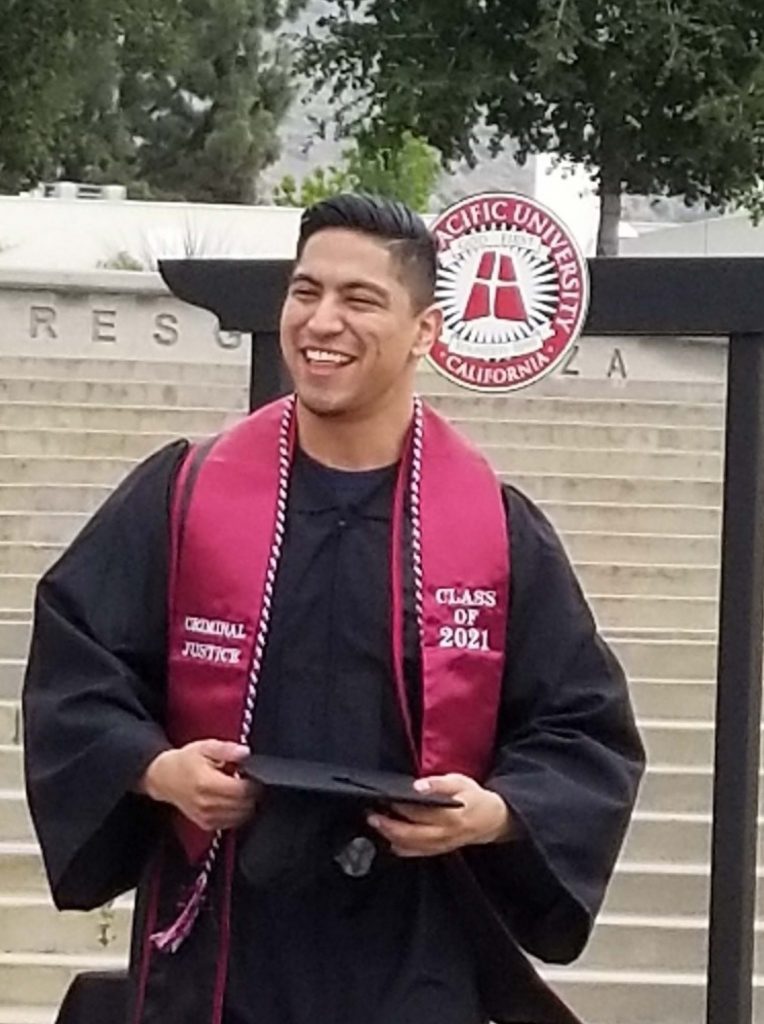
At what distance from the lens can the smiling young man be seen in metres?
2.28

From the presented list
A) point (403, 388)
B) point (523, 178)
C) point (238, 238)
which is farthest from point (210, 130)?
point (403, 388)

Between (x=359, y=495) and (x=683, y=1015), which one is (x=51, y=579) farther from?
(x=683, y=1015)

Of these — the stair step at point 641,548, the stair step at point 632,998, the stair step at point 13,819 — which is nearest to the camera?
the stair step at point 632,998

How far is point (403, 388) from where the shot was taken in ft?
7.70

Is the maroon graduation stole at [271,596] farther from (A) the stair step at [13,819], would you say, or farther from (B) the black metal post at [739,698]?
(A) the stair step at [13,819]

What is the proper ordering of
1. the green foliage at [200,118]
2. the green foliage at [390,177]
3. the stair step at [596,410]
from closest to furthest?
the stair step at [596,410] < the green foliage at [390,177] < the green foliage at [200,118]

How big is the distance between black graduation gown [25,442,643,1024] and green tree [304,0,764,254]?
44.5ft

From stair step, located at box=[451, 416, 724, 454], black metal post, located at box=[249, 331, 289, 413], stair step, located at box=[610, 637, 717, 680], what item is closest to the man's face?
black metal post, located at box=[249, 331, 289, 413]

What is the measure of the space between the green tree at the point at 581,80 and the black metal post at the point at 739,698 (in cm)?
1202

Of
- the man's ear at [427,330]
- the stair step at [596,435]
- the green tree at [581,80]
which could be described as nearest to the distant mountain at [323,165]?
the green tree at [581,80]

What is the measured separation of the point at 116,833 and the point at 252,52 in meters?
35.4

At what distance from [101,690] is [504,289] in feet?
5.16

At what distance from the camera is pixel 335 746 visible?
7.45 ft

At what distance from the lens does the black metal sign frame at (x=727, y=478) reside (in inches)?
147
